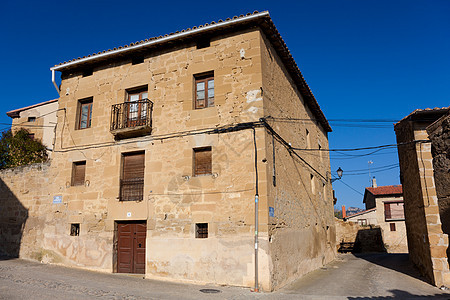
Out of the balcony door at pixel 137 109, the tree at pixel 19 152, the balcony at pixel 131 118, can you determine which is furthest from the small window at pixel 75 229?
the tree at pixel 19 152

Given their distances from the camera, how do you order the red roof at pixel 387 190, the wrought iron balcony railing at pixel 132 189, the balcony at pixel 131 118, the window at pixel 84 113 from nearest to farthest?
1. the wrought iron balcony railing at pixel 132 189
2. the balcony at pixel 131 118
3. the window at pixel 84 113
4. the red roof at pixel 387 190

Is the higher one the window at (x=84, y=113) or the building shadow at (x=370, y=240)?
the window at (x=84, y=113)

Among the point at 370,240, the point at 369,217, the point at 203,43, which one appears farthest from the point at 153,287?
the point at 369,217

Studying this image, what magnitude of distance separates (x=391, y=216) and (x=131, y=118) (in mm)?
30011

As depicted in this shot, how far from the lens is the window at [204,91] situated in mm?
10359

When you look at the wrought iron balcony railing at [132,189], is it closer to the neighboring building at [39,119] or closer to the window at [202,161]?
the window at [202,161]

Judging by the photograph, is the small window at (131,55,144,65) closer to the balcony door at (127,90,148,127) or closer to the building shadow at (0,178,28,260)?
the balcony door at (127,90,148,127)

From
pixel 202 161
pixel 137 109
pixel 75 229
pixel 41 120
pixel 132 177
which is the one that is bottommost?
pixel 75 229

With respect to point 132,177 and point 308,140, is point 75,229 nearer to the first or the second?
point 132,177

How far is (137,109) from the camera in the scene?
11289 millimetres

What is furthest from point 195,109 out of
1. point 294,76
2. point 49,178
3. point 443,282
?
point 443,282

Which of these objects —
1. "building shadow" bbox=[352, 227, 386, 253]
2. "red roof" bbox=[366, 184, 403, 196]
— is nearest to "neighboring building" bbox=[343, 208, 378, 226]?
"red roof" bbox=[366, 184, 403, 196]

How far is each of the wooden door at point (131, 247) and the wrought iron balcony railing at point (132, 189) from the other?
2.67ft

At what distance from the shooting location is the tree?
16406mm
